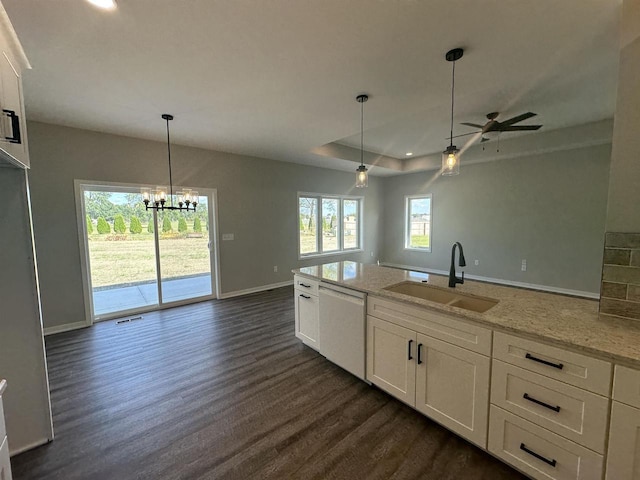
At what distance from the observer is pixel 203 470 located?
5.17 ft

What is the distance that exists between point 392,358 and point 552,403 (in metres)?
0.95

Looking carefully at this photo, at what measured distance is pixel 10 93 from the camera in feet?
4.50

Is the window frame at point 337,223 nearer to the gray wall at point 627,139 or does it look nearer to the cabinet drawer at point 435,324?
the cabinet drawer at point 435,324

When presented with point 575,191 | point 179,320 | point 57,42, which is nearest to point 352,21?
point 57,42

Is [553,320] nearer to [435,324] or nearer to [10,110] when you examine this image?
[435,324]

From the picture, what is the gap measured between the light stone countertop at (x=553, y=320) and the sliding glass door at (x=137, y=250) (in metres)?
3.47

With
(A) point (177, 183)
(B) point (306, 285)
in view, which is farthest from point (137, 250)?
(B) point (306, 285)

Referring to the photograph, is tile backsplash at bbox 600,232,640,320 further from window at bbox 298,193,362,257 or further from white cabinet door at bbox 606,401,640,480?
window at bbox 298,193,362,257

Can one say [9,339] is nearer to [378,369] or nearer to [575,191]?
[378,369]

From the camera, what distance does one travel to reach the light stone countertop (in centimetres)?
120

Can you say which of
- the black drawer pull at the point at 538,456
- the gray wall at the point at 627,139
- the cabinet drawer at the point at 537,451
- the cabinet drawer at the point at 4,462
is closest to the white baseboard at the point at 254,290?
the cabinet drawer at the point at 4,462

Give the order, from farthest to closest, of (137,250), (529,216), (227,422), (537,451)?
(529,216), (137,250), (227,422), (537,451)

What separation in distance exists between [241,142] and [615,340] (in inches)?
182

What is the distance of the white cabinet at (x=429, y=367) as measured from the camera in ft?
5.23
